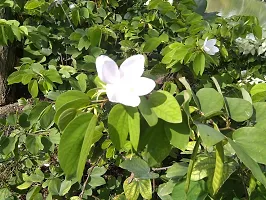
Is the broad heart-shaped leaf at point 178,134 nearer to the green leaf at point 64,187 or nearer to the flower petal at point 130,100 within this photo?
the flower petal at point 130,100

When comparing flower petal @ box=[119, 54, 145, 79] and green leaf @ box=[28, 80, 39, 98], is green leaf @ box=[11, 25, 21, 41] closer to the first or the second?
green leaf @ box=[28, 80, 39, 98]

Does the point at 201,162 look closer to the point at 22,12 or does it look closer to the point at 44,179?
the point at 44,179

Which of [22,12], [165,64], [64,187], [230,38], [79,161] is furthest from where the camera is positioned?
[22,12]

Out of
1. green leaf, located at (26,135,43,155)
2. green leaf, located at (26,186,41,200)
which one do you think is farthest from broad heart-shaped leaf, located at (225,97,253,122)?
green leaf, located at (26,186,41,200)

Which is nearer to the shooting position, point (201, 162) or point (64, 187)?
Answer: point (201, 162)

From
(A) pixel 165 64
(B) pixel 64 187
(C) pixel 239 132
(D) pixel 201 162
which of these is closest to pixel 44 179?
(B) pixel 64 187

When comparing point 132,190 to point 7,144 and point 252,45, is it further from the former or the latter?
point 252,45
